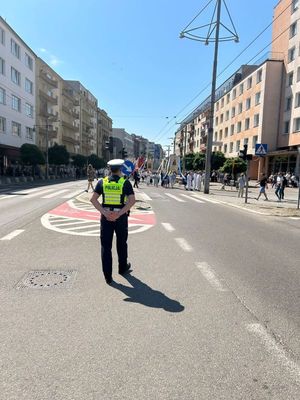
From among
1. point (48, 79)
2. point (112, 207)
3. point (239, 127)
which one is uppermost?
point (48, 79)

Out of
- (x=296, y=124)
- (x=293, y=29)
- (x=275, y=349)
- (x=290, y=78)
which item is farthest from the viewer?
(x=290, y=78)

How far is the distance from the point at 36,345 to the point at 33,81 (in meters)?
59.1

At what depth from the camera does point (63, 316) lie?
4.05m

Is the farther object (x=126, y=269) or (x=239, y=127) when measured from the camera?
(x=239, y=127)

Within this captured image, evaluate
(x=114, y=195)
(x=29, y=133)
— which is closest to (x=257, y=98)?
(x=29, y=133)

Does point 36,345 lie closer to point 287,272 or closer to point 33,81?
point 287,272

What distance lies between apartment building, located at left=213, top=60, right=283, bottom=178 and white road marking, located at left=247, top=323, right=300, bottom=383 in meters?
35.6

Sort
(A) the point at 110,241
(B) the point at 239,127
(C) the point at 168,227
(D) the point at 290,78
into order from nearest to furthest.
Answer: (A) the point at 110,241 → (C) the point at 168,227 → (D) the point at 290,78 → (B) the point at 239,127

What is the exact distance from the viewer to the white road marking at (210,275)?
17.1ft

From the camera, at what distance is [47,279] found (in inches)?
211

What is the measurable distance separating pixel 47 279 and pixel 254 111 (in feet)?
164

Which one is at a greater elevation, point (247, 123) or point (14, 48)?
point (14, 48)

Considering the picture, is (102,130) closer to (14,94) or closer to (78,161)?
(78,161)

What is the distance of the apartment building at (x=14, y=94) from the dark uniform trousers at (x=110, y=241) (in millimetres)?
41950
